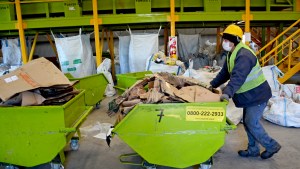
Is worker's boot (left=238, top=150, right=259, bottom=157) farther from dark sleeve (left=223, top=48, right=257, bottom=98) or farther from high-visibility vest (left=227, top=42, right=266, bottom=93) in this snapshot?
dark sleeve (left=223, top=48, right=257, bottom=98)

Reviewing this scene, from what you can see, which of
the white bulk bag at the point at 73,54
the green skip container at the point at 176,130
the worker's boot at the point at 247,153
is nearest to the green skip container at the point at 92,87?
the white bulk bag at the point at 73,54

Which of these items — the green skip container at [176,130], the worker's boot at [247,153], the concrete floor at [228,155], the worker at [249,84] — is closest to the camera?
the green skip container at [176,130]

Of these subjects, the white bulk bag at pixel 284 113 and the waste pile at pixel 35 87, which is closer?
the waste pile at pixel 35 87

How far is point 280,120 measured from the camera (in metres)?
3.96

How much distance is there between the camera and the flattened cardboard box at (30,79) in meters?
2.48

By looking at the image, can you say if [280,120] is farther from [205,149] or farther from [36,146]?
[36,146]

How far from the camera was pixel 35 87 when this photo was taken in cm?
248

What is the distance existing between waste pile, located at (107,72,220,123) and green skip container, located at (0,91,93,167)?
0.55m

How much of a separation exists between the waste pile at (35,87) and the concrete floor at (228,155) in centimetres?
83

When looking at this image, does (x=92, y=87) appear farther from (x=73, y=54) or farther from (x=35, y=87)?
(x=35, y=87)

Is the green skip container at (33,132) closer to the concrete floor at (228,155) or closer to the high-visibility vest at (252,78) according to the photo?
the concrete floor at (228,155)

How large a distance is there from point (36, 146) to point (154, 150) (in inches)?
44.1

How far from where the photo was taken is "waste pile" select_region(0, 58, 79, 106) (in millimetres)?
2473

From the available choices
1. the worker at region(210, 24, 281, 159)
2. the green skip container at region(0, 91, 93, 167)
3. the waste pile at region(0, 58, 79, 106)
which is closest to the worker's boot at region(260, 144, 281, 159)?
the worker at region(210, 24, 281, 159)
